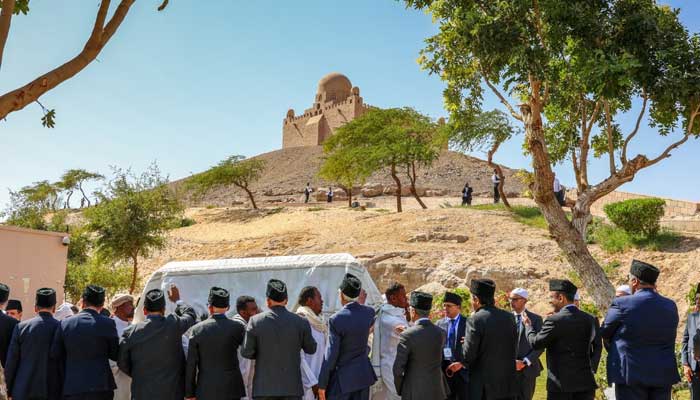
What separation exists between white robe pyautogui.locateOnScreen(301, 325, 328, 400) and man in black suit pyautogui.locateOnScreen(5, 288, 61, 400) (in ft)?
7.91

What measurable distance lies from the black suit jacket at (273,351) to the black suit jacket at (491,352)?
1637mm

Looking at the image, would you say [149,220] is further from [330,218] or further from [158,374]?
[158,374]

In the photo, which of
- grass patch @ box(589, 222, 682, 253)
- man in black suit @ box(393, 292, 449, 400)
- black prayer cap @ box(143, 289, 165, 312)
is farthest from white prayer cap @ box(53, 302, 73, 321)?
grass patch @ box(589, 222, 682, 253)

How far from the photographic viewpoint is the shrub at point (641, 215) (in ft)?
64.0

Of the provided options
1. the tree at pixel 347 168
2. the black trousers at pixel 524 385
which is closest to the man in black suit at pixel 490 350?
the black trousers at pixel 524 385

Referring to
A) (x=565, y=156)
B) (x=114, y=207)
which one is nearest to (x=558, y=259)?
(x=565, y=156)

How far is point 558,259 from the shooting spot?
19094mm

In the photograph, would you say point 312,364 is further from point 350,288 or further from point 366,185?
point 366,185

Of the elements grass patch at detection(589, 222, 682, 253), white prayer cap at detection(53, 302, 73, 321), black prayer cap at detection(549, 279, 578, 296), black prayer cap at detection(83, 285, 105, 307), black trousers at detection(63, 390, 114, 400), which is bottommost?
black trousers at detection(63, 390, 114, 400)

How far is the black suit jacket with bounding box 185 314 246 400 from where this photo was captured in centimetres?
574

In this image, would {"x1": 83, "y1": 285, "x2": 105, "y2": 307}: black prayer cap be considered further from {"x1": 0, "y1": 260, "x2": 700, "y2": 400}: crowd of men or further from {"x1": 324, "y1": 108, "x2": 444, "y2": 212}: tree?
{"x1": 324, "y1": 108, "x2": 444, "y2": 212}: tree

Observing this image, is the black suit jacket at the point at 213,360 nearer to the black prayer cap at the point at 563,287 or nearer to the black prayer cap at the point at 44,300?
the black prayer cap at the point at 44,300

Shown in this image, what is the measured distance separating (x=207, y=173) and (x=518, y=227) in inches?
1265

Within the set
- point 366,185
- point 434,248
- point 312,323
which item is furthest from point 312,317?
point 366,185
